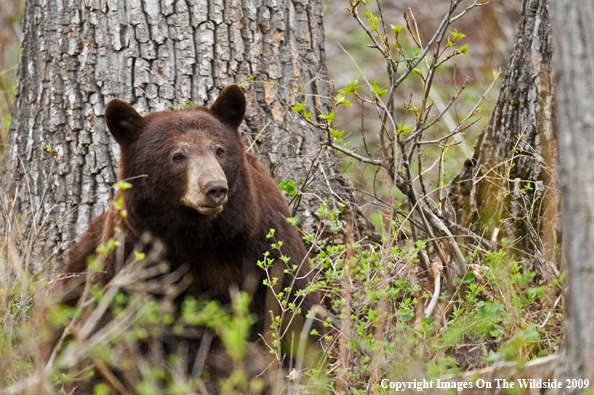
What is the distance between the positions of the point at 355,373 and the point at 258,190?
1282mm

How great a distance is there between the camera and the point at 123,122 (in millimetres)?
3588

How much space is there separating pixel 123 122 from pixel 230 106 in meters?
0.64

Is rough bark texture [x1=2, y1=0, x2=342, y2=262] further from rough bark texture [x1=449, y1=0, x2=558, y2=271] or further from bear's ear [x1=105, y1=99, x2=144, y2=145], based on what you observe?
rough bark texture [x1=449, y1=0, x2=558, y2=271]

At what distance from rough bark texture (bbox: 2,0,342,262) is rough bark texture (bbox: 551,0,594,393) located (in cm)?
257

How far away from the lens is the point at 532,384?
7.12ft

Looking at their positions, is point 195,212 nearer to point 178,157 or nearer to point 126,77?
point 178,157

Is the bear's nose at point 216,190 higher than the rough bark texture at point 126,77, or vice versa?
the rough bark texture at point 126,77

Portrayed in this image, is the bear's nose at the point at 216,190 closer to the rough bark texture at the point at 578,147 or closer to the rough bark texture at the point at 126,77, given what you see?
the rough bark texture at the point at 126,77

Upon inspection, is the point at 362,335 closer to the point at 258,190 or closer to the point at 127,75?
the point at 258,190

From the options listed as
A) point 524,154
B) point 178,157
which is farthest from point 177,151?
point 524,154

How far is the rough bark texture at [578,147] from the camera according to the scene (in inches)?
71.1

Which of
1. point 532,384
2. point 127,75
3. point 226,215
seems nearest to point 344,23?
Result: point 127,75

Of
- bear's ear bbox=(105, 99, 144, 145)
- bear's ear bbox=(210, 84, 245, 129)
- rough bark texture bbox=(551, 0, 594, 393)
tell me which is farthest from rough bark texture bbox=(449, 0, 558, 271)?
bear's ear bbox=(105, 99, 144, 145)

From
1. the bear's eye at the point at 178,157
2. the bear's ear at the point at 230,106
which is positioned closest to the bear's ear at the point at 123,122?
the bear's eye at the point at 178,157
